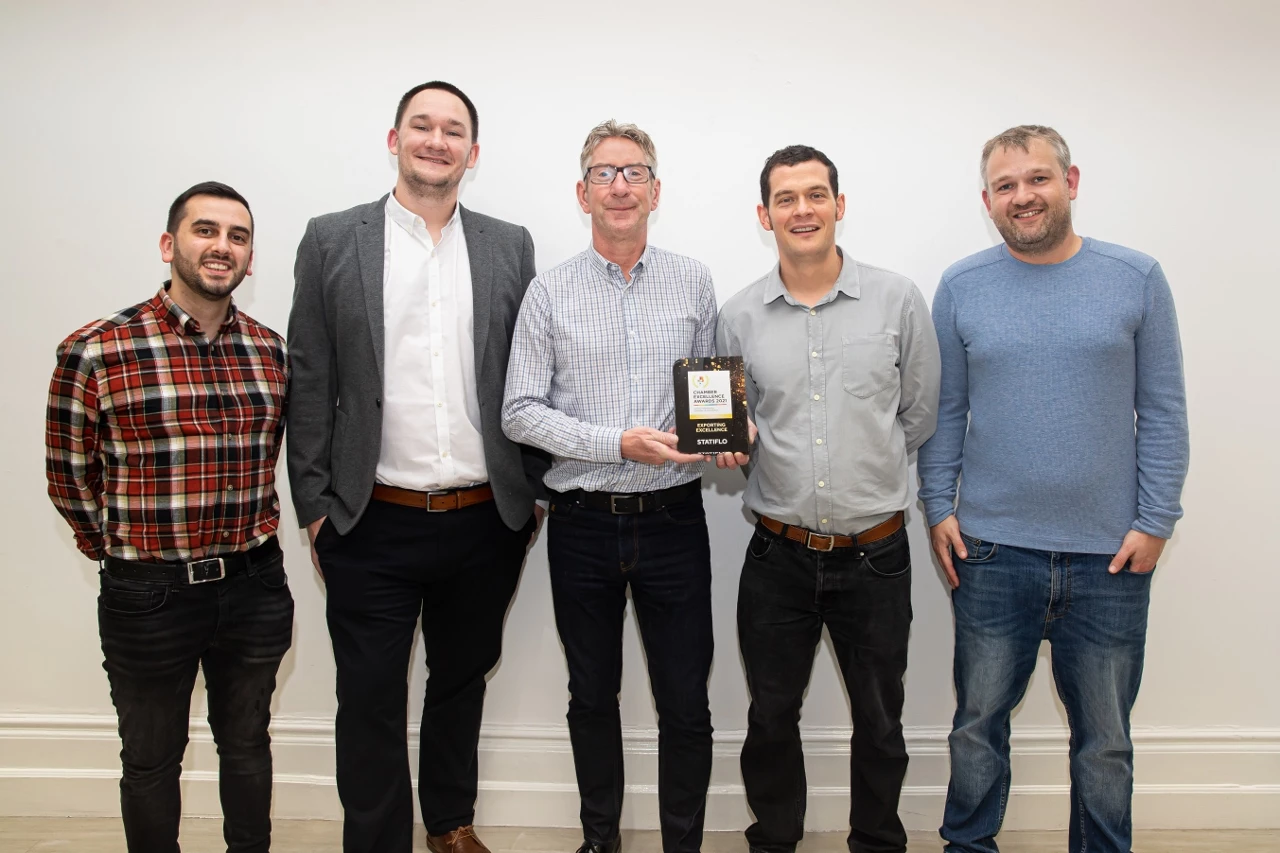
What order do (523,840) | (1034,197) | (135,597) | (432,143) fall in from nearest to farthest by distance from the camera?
1. (135,597)
2. (1034,197)
3. (432,143)
4. (523,840)

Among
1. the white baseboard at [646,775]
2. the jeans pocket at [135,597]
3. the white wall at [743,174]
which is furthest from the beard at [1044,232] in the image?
the jeans pocket at [135,597]

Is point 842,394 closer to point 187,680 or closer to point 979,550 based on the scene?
point 979,550

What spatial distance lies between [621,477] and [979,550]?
97 cm

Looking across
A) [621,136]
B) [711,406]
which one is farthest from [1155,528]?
[621,136]

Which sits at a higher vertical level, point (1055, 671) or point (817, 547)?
point (817, 547)

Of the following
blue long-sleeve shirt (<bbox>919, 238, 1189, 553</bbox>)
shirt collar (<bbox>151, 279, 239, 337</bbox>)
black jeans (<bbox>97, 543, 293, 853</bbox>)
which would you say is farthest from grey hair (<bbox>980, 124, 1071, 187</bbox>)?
black jeans (<bbox>97, 543, 293, 853</bbox>)

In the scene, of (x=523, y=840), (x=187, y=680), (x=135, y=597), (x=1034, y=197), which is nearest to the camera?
(x=135, y=597)

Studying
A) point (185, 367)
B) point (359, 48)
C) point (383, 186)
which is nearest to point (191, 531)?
point (185, 367)

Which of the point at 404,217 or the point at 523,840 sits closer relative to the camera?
the point at 404,217

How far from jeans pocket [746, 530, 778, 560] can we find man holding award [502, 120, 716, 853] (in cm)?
14

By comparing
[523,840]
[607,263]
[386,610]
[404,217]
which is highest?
[404,217]

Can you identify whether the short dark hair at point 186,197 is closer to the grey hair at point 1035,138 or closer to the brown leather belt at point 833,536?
the brown leather belt at point 833,536

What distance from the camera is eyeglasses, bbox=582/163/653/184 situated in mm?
2152

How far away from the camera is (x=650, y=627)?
7.26 feet
